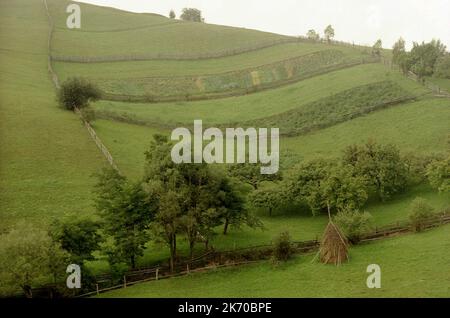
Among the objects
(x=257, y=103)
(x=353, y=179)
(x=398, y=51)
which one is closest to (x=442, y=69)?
(x=398, y=51)

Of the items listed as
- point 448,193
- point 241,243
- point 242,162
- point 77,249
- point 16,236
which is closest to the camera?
point 16,236

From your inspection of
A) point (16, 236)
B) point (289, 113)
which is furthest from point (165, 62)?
point (16, 236)

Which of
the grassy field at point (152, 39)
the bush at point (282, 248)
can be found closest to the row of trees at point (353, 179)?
the bush at point (282, 248)

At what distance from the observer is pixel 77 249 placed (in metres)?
34.1

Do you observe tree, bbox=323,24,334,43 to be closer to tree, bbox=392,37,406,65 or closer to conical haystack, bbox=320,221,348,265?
tree, bbox=392,37,406,65

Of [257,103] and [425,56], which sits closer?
[425,56]

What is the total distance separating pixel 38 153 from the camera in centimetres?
5569

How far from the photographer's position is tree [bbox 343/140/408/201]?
1879 inches

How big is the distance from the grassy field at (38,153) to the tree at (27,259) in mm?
4141

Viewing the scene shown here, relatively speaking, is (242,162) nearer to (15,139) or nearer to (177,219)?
(177,219)

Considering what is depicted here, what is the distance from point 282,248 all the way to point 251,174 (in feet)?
55.5

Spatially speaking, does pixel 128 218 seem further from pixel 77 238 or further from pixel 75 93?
pixel 75 93

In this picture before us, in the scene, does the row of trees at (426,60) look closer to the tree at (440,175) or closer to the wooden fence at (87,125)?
the tree at (440,175)
